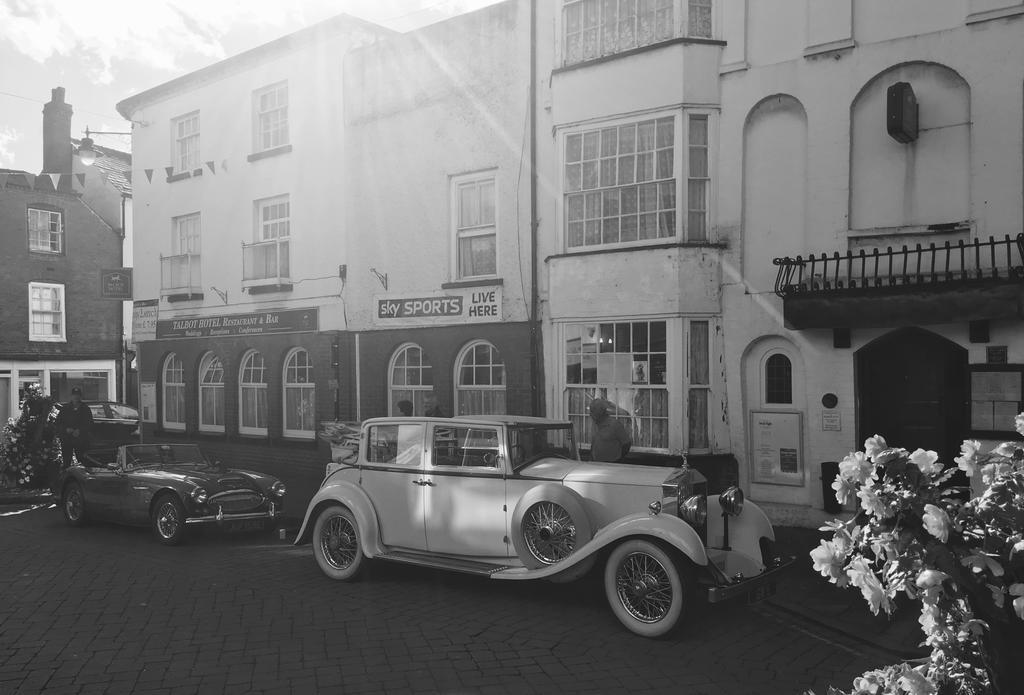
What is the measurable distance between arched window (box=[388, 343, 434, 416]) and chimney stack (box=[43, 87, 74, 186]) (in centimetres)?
1991

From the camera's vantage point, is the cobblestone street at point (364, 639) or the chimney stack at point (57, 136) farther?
the chimney stack at point (57, 136)

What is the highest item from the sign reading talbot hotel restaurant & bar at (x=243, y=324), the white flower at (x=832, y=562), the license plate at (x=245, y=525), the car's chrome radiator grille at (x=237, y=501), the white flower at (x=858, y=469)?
the sign reading talbot hotel restaurant & bar at (x=243, y=324)

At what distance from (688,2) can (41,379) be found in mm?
27253

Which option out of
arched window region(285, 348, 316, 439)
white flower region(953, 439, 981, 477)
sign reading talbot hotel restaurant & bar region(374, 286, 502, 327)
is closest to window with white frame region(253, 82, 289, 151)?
arched window region(285, 348, 316, 439)

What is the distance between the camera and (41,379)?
29625 millimetres

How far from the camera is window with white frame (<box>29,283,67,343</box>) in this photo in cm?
2933

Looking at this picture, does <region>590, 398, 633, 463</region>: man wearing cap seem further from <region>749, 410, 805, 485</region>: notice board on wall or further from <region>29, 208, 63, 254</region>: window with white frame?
<region>29, 208, 63, 254</region>: window with white frame

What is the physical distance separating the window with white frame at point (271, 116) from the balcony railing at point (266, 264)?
213 cm

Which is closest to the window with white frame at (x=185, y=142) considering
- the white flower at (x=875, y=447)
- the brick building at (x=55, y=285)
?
the brick building at (x=55, y=285)

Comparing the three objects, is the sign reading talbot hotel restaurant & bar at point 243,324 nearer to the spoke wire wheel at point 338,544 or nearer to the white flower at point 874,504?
the spoke wire wheel at point 338,544

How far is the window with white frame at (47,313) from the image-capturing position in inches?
1155

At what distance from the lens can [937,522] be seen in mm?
2424

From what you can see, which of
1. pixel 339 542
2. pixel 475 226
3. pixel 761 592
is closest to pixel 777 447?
pixel 761 592

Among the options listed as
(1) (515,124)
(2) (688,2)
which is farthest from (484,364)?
(2) (688,2)
